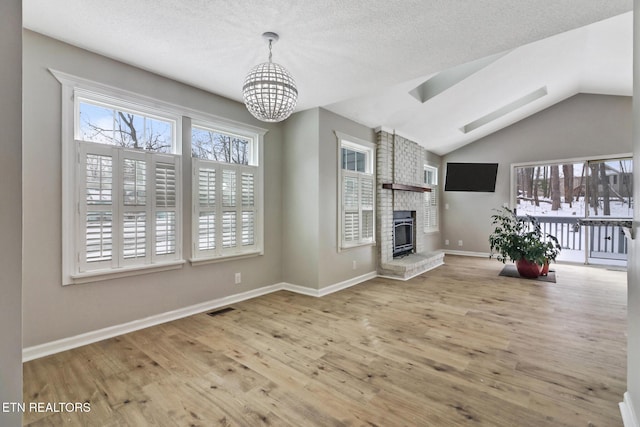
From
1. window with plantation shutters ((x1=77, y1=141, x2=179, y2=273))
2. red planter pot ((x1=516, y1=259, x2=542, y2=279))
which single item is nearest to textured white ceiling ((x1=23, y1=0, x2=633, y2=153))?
window with plantation shutters ((x1=77, y1=141, x2=179, y2=273))

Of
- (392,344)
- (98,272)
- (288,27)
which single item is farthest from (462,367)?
(98,272)

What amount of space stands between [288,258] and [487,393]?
116 inches

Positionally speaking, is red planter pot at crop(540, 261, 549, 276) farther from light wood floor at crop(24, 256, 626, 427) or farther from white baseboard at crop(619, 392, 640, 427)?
white baseboard at crop(619, 392, 640, 427)

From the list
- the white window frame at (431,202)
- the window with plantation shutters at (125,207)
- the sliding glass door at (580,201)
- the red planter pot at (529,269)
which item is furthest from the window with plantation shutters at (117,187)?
the sliding glass door at (580,201)

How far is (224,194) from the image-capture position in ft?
11.8

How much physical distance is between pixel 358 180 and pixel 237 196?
198 centimetres

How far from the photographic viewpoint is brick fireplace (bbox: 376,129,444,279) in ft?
16.7

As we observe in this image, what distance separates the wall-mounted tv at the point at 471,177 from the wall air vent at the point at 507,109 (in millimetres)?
1044

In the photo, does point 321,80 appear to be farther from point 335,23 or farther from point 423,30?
point 423,30

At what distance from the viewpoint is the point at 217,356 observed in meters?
2.33

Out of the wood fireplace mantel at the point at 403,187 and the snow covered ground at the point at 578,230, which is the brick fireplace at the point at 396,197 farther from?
the snow covered ground at the point at 578,230

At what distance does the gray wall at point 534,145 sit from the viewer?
18.8 feet

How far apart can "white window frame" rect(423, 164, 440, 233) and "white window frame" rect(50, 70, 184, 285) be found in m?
5.78

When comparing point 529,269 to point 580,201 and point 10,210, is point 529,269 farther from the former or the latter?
point 10,210
